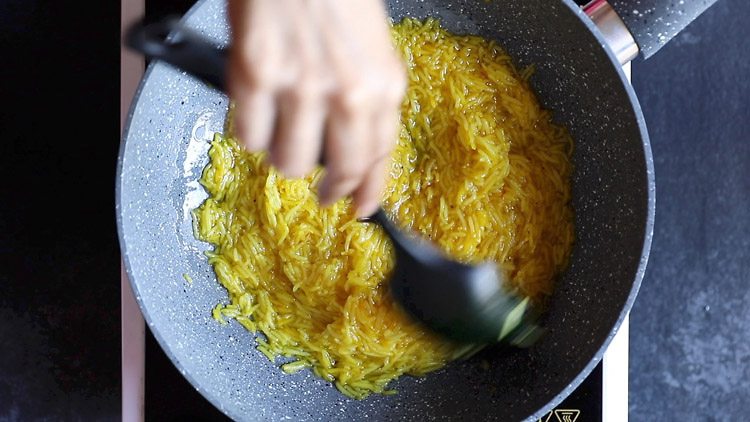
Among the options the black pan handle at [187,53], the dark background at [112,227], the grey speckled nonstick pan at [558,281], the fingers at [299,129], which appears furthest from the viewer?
the dark background at [112,227]

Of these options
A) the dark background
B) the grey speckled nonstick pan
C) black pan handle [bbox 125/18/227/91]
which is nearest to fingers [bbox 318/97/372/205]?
black pan handle [bbox 125/18/227/91]

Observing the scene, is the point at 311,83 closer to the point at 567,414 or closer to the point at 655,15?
the point at 655,15

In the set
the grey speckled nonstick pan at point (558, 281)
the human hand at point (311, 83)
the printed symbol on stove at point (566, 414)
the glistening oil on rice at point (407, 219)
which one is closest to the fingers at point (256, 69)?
the human hand at point (311, 83)

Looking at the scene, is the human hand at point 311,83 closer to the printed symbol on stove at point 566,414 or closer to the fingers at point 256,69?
the fingers at point 256,69

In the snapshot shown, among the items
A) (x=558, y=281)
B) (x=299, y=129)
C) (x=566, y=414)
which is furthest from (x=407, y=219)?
(x=299, y=129)

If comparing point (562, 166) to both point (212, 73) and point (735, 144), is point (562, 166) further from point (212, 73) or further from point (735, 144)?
point (212, 73)

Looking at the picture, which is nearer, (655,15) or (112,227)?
(655,15)

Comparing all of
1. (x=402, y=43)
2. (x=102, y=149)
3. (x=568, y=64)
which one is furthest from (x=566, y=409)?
(x=102, y=149)

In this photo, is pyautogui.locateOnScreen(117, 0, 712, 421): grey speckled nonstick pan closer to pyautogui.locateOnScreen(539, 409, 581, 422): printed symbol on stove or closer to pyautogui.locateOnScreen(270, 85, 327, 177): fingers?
pyautogui.locateOnScreen(539, 409, 581, 422): printed symbol on stove
